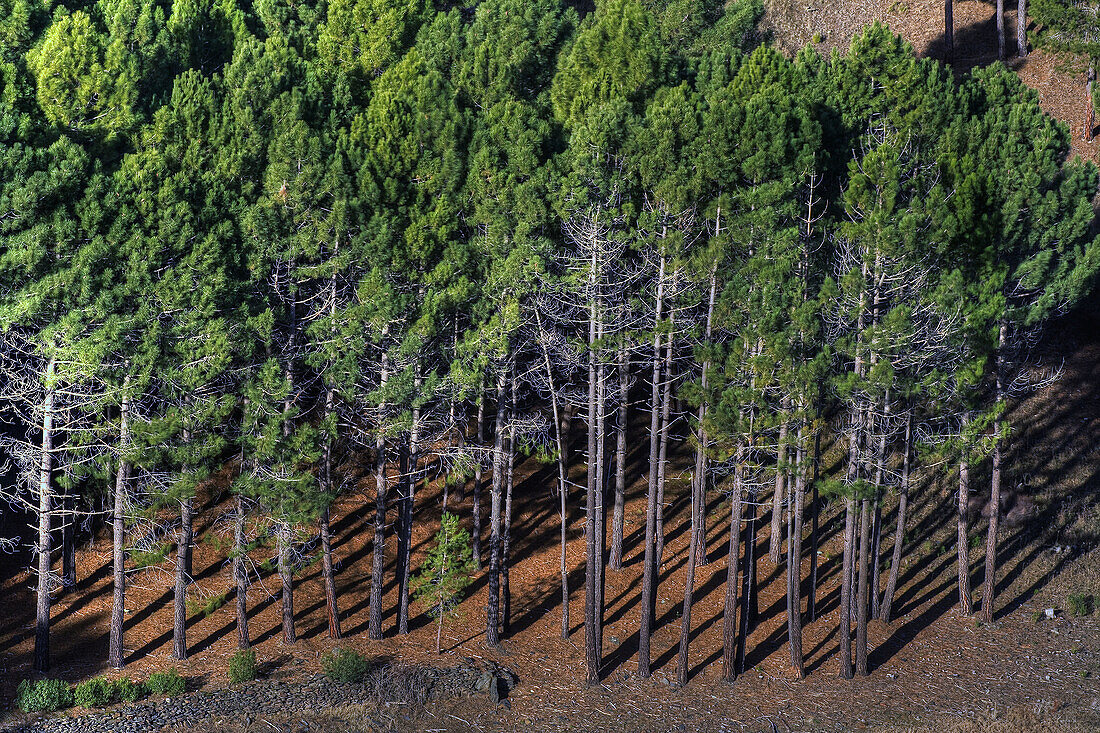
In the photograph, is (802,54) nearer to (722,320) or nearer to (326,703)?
(722,320)

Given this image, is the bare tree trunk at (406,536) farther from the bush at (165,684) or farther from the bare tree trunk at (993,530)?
the bare tree trunk at (993,530)

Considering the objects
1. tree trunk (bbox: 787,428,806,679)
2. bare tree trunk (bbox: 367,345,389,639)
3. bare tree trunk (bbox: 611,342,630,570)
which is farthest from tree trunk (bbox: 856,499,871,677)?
bare tree trunk (bbox: 367,345,389,639)

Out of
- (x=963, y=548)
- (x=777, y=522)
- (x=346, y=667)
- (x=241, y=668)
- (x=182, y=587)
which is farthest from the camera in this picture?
(x=777, y=522)

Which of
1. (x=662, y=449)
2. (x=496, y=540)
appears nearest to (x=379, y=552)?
(x=496, y=540)

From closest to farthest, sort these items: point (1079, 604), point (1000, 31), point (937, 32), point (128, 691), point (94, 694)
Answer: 1. point (94, 694)
2. point (128, 691)
3. point (1079, 604)
4. point (1000, 31)
5. point (937, 32)

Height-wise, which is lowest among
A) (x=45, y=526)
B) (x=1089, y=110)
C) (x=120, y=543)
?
(x=120, y=543)

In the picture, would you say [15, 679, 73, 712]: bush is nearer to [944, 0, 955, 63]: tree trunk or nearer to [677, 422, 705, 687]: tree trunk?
[677, 422, 705, 687]: tree trunk

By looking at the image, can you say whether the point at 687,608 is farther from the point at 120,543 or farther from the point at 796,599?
the point at 120,543
